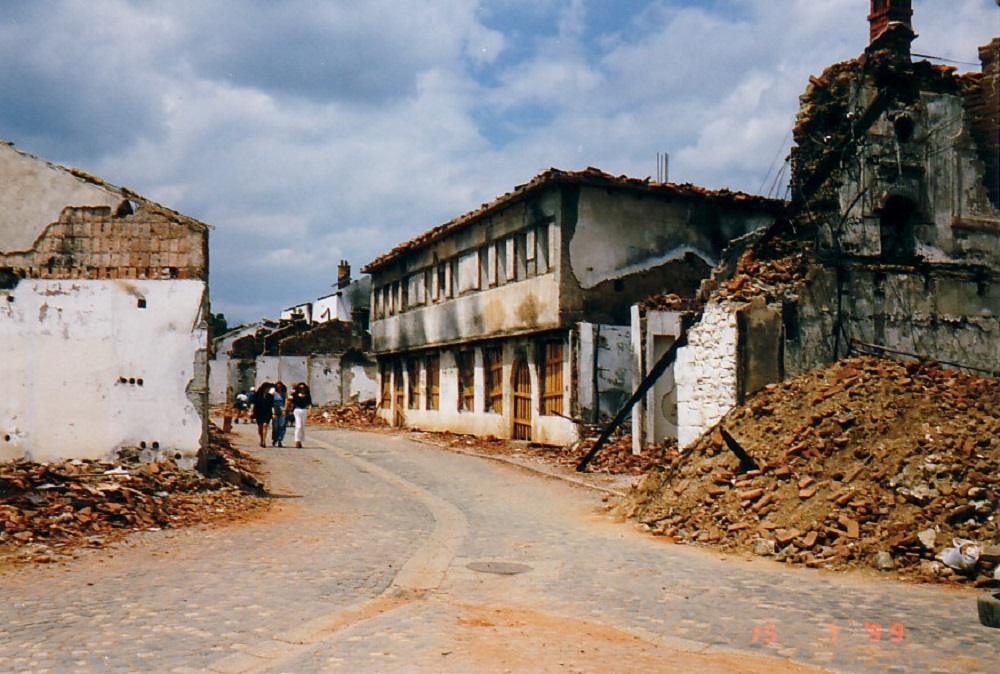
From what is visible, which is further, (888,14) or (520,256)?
(520,256)

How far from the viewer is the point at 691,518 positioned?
11.4 meters

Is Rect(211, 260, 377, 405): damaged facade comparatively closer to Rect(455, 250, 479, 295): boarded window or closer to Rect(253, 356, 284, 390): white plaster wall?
Rect(253, 356, 284, 390): white plaster wall

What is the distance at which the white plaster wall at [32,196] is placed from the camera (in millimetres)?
13539

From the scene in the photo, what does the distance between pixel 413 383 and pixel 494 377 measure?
301 inches

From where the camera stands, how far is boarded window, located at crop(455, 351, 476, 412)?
90.7ft

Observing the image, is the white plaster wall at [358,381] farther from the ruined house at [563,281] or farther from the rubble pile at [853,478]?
the rubble pile at [853,478]

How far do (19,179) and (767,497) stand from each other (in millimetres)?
12108

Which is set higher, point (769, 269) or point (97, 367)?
point (769, 269)

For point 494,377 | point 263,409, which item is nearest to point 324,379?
point 494,377

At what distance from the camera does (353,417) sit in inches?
1471

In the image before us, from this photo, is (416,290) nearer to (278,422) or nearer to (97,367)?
(278,422)

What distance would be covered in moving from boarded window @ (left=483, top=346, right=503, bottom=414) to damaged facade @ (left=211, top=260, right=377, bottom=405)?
66.5ft

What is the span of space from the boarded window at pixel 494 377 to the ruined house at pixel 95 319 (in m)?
12.8
